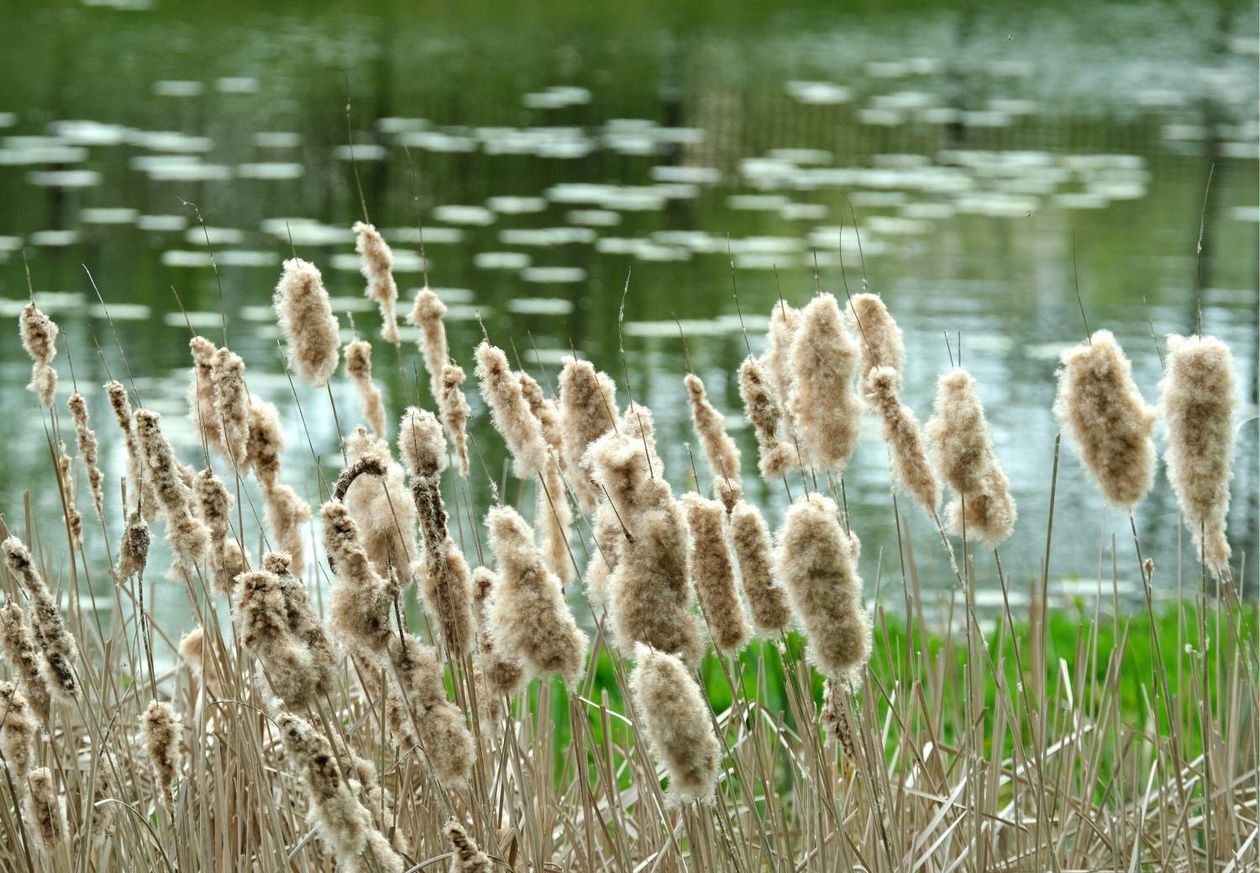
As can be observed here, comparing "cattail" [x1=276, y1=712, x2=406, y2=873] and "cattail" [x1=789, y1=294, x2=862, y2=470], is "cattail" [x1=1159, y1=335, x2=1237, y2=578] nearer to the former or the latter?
"cattail" [x1=789, y1=294, x2=862, y2=470]

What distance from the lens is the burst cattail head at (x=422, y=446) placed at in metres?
1.80

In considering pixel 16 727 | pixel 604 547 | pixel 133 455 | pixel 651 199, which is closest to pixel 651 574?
pixel 604 547

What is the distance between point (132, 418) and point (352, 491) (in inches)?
11.1

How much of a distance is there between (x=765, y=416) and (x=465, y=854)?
2.71ft

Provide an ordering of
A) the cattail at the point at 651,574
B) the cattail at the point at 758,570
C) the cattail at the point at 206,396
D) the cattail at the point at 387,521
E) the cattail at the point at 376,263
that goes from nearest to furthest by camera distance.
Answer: the cattail at the point at 651,574 < the cattail at the point at 758,570 < the cattail at the point at 387,521 < the cattail at the point at 206,396 < the cattail at the point at 376,263

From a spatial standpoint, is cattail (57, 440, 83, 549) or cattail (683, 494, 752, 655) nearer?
cattail (683, 494, 752, 655)

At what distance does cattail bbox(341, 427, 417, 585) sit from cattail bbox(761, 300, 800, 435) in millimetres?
514

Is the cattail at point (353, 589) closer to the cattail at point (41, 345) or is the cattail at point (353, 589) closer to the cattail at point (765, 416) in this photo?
the cattail at point (765, 416)

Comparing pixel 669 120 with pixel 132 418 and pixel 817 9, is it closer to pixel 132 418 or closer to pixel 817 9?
pixel 817 9

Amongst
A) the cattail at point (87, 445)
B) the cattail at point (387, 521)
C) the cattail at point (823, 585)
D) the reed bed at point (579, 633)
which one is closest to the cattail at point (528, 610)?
the reed bed at point (579, 633)

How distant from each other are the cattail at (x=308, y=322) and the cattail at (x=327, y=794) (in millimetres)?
748

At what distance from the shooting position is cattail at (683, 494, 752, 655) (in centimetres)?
170

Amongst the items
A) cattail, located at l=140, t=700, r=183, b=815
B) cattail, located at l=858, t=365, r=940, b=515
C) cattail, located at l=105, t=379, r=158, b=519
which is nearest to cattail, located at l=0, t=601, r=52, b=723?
cattail, located at l=140, t=700, r=183, b=815

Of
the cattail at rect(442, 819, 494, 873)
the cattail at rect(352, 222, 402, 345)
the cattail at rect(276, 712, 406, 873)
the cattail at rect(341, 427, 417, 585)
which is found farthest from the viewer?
the cattail at rect(352, 222, 402, 345)
